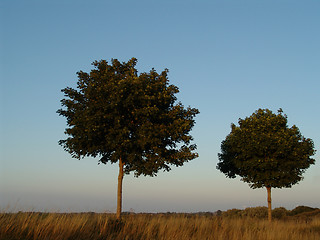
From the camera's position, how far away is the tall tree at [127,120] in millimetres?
20141

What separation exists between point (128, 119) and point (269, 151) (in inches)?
567

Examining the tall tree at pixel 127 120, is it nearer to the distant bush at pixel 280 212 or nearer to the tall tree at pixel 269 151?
the tall tree at pixel 269 151

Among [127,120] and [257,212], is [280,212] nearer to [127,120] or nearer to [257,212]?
[257,212]

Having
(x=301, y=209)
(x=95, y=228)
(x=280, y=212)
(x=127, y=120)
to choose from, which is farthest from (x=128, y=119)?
(x=301, y=209)

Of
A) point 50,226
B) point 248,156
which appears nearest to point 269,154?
point 248,156

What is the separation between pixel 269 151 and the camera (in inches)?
1107

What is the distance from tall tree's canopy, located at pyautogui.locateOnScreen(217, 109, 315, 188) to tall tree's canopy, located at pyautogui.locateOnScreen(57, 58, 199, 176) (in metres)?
8.25

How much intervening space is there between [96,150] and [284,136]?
55.2ft

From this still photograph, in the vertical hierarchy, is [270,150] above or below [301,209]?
above

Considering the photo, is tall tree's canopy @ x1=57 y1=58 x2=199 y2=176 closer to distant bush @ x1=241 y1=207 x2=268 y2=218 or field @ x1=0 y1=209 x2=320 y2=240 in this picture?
field @ x1=0 y1=209 x2=320 y2=240

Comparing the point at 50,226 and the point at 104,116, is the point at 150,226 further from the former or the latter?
the point at 104,116

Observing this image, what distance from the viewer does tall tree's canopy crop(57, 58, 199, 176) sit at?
2012cm

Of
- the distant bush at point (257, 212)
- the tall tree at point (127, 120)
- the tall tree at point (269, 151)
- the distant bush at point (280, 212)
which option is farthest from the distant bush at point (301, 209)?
the tall tree at point (127, 120)

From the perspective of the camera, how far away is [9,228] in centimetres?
941
